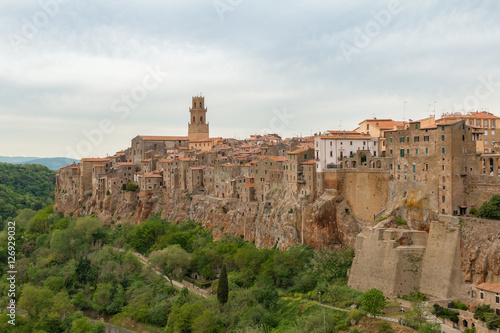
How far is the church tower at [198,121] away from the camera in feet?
297

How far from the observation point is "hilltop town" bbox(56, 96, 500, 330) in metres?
35.2

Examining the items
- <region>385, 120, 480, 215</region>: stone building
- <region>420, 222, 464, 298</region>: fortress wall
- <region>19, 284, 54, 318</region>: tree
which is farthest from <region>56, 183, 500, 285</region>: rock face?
<region>19, 284, 54, 318</region>: tree

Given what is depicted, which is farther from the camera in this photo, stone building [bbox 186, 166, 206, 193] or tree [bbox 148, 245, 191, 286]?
stone building [bbox 186, 166, 206, 193]

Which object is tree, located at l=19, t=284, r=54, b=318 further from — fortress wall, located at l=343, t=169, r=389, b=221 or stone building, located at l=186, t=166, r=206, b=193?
fortress wall, located at l=343, t=169, r=389, b=221

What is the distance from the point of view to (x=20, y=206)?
315ft

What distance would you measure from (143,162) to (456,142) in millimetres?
49808

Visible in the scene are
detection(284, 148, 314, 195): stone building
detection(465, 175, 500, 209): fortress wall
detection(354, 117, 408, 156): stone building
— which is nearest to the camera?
detection(465, 175, 500, 209): fortress wall

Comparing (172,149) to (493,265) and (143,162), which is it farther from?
(493,265)

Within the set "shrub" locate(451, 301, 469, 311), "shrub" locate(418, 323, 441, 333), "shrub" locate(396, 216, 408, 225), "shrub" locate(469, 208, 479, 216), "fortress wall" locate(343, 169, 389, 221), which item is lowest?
"shrub" locate(418, 323, 441, 333)

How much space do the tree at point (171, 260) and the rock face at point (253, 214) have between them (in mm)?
6265

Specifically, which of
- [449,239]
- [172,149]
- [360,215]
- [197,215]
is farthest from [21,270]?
Result: [449,239]

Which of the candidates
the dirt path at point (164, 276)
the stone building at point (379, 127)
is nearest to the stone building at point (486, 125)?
the stone building at point (379, 127)

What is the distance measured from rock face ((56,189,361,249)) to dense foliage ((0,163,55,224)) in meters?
21.4

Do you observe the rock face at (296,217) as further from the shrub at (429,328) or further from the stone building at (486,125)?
the stone building at (486,125)
